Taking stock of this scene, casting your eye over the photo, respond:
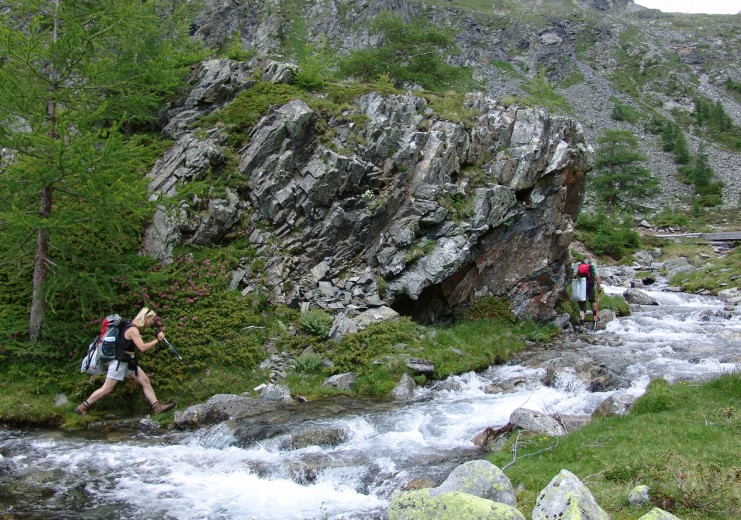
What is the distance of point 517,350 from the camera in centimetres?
1889

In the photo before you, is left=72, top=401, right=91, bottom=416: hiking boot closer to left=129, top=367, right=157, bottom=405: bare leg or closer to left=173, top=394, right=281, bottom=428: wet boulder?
left=129, top=367, right=157, bottom=405: bare leg

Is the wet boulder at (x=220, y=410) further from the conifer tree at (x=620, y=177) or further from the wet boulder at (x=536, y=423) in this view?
the conifer tree at (x=620, y=177)

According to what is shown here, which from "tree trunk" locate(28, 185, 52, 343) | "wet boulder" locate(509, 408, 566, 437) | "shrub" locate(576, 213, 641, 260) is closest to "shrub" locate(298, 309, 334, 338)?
"wet boulder" locate(509, 408, 566, 437)

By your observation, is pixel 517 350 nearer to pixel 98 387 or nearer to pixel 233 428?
pixel 233 428

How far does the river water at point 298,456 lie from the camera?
8125 mm

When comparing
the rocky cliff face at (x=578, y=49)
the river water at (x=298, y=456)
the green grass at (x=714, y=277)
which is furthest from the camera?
the rocky cliff face at (x=578, y=49)

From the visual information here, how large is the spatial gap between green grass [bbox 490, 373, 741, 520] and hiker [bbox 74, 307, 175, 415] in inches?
364

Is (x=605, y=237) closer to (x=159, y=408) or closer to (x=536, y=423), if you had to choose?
(x=536, y=423)

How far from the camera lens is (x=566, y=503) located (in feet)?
17.4

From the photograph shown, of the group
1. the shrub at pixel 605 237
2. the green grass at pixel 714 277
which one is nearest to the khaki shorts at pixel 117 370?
the green grass at pixel 714 277

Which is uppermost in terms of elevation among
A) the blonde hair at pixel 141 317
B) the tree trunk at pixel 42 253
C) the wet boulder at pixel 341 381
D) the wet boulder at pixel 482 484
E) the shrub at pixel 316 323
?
the tree trunk at pixel 42 253

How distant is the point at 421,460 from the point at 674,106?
138 metres

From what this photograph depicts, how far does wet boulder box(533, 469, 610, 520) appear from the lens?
517 cm

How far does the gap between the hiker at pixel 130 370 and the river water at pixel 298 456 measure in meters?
1.06
